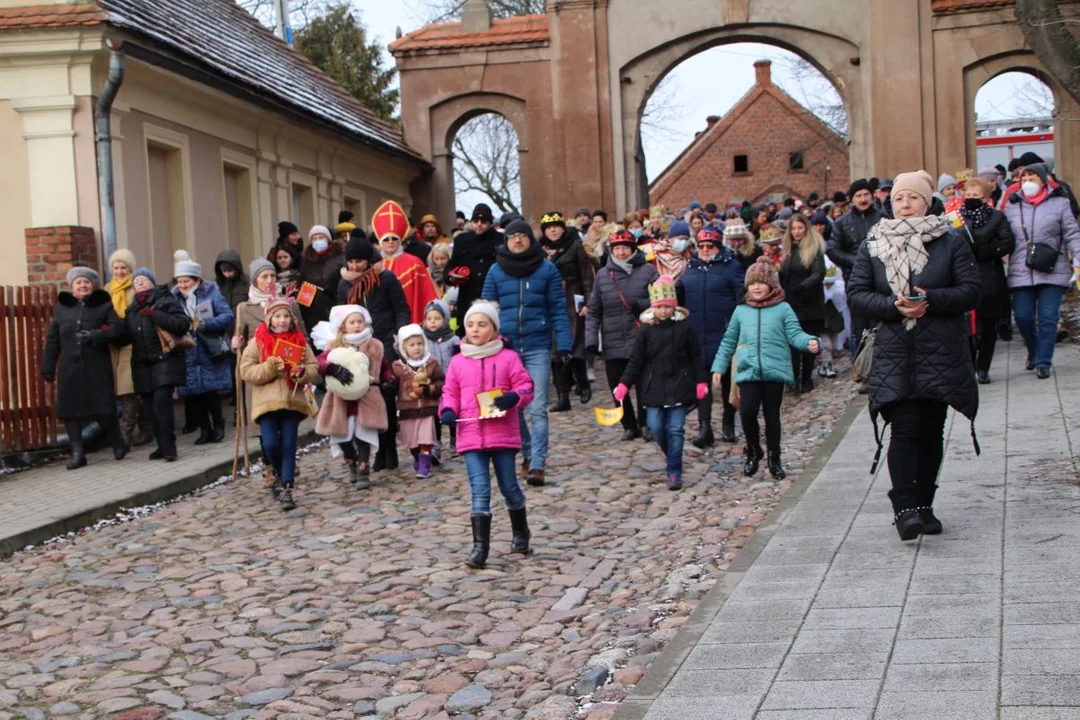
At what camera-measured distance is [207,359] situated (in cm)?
1405

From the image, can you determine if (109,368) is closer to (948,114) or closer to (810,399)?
(810,399)

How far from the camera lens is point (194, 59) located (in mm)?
16734

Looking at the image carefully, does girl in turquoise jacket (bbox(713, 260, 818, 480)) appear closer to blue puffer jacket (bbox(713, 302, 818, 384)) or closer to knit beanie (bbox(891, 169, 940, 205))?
blue puffer jacket (bbox(713, 302, 818, 384))

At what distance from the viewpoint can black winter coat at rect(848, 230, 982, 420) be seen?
7.45 meters

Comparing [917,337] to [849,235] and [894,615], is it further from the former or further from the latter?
[849,235]

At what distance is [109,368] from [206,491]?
1878 mm

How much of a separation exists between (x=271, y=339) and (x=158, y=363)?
2502 mm

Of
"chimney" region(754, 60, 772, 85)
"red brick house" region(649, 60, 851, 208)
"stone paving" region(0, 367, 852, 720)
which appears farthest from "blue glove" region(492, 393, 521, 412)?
"chimney" region(754, 60, 772, 85)

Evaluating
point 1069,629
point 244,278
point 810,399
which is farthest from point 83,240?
point 1069,629

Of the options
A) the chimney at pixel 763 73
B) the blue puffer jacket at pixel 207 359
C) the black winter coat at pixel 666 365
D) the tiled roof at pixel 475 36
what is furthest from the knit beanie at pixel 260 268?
the chimney at pixel 763 73

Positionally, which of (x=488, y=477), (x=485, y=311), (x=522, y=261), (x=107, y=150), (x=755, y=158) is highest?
(x=755, y=158)

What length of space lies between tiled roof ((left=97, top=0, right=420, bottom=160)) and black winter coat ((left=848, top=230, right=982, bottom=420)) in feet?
32.7

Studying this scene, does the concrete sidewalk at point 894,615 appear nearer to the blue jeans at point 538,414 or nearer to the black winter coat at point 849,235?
the blue jeans at point 538,414

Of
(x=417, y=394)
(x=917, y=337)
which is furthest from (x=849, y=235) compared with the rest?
(x=917, y=337)
